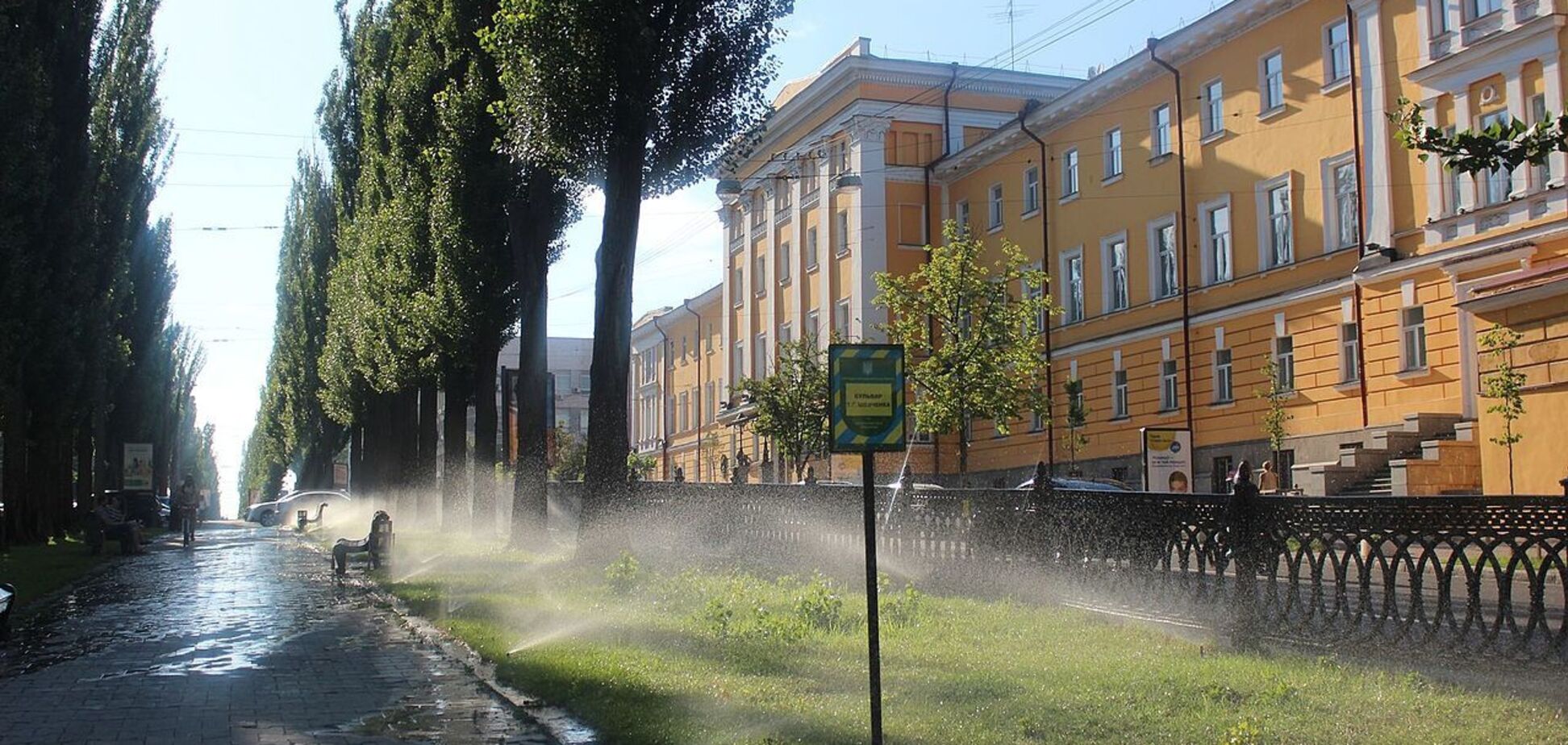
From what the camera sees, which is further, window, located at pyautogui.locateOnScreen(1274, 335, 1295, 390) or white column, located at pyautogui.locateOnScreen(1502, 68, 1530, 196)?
window, located at pyautogui.locateOnScreen(1274, 335, 1295, 390)

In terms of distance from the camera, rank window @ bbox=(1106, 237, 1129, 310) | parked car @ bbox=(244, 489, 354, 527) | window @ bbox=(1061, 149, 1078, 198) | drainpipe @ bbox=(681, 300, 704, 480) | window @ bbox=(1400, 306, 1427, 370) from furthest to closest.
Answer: drainpipe @ bbox=(681, 300, 704, 480) → parked car @ bbox=(244, 489, 354, 527) → window @ bbox=(1061, 149, 1078, 198) → window @ bbox=(1106, 237, 1129, 310) → window @ bbox=(1400, 306, 1427, 370)

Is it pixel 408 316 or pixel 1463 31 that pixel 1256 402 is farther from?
pixel 408 316

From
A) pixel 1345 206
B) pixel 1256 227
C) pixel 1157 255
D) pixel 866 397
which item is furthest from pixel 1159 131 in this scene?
pixel 866 397

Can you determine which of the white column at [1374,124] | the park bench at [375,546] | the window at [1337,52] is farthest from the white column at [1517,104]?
the park bench at [375,546]

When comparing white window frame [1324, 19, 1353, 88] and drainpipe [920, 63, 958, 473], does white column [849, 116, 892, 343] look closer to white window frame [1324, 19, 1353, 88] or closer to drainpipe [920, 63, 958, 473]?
drainpipe [920, 63, 958, 473]

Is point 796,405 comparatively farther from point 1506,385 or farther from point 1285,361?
point 1506,385

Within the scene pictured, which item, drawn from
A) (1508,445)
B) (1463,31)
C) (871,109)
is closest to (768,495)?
(1508,445)

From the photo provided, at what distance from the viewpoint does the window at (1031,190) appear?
160 ft

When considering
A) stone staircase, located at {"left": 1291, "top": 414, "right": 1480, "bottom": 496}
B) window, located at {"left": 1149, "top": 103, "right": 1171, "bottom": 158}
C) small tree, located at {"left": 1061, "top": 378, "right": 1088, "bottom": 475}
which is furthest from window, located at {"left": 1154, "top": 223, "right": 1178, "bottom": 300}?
stone staircase, located at {"left": 1291, "top": 414, "right": 1480, "bottom": 496}

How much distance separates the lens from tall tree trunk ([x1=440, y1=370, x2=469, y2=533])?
1405 inches

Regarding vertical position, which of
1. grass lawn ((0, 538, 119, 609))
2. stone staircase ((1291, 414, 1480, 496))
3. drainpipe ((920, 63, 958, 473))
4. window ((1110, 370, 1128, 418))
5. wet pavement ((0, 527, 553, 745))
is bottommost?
wet pavement ((0, 527, 553, 745))

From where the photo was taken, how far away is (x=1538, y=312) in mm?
20859

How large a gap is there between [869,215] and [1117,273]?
1455 cm

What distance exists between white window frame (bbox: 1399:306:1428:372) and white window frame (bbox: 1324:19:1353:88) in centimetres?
617
